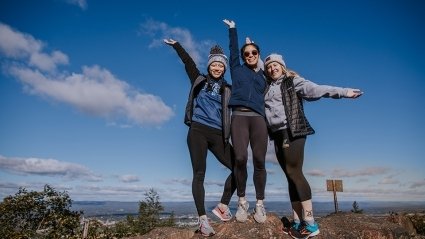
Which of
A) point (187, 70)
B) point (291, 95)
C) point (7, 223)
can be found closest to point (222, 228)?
point (291, 95)

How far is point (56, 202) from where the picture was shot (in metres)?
33.3

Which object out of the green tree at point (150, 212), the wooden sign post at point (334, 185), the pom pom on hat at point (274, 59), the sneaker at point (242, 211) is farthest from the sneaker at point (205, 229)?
the green tree at point (150, 212)

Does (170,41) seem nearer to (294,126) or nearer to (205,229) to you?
(294,126)

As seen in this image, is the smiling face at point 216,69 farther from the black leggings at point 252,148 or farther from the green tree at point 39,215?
the green tree at point 39,215

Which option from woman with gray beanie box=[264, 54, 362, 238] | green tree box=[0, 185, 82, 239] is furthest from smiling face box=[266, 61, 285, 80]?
green tree box=[0, 185, 82, 239]

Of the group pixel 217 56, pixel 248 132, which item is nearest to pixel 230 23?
pixel 217 56

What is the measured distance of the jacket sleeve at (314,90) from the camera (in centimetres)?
455

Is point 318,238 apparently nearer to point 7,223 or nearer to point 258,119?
point 258,119

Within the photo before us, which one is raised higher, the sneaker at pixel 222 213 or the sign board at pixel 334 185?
the sign board at pixel 334 185

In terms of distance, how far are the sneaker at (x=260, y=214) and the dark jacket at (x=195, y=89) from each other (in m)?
1.10

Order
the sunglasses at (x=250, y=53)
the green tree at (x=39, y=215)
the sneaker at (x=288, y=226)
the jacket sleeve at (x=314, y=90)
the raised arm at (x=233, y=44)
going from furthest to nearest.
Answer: the green tree at (x=39, y=215) < the raised arm at (x=233, y=44) < the sunglasses at (x=250, y=53) < the sneaker at (x=288, y=226) < the jacket sleeve at (x=314, y=90)

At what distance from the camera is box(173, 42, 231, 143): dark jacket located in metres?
4.97

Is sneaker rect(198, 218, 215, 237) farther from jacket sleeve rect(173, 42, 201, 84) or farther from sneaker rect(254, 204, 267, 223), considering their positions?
jacket sleeve rect(173, 42, 201, 84)

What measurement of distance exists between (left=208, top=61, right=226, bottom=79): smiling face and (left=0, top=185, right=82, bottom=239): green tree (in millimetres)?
26956
